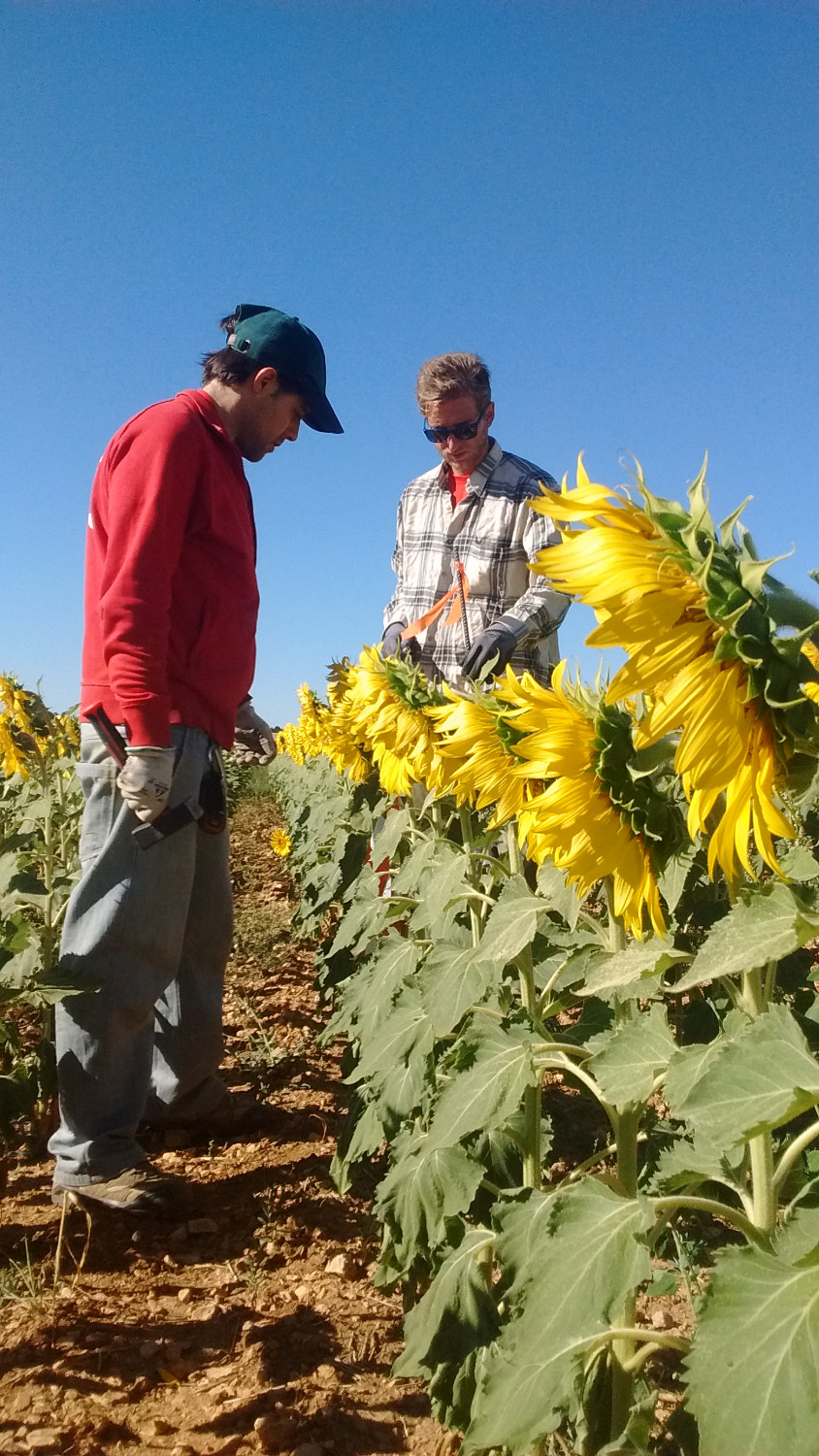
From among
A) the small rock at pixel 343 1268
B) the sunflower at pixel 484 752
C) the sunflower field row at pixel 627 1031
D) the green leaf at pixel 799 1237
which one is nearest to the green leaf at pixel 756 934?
the sunflower field row at pixel 627 1031

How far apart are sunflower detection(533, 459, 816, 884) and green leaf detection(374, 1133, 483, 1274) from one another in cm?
102

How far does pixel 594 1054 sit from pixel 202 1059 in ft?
6.97

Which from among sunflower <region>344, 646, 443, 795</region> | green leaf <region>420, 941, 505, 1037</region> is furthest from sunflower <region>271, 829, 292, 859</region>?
green leaf <region>420, 941, 505, 1037</region>

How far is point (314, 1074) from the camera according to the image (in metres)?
4.14

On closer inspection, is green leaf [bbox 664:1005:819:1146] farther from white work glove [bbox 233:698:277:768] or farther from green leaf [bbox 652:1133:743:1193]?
white work glove [bbox 233:698:277:768]

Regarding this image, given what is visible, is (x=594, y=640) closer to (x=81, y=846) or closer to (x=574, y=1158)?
(x=81, y=846)

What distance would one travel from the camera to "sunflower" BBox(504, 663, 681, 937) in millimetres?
1289

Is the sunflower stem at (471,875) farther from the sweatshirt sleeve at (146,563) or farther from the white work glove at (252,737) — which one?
the white work glove at (252,737)

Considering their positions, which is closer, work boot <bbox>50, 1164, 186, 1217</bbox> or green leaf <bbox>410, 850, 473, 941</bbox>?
green leaf <bbox>410, 850, 473, 941</bbox>

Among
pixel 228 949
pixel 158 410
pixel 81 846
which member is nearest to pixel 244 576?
pixel 158 410

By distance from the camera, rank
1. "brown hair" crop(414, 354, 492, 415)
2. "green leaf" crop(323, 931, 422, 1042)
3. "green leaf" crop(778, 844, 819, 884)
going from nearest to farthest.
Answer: "green leaf" crop(778, 844, 819, 884)
"green leaf" crop(323, 931, 422, 1042)
"brown hair" crop(414, 354, 492, 415)

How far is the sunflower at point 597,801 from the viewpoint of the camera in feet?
4.23

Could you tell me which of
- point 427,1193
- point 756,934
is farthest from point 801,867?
point 427,1193

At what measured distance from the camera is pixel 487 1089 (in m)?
1.66
